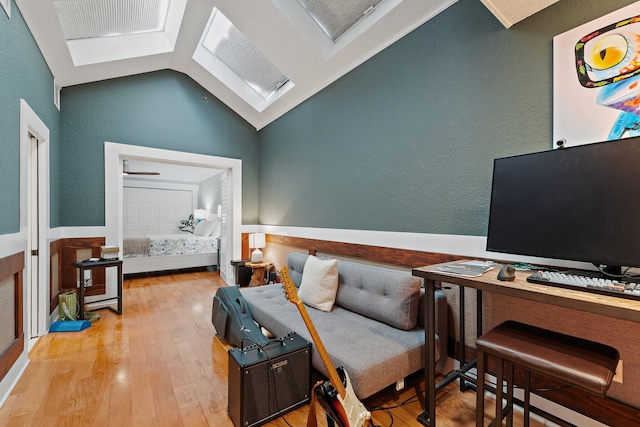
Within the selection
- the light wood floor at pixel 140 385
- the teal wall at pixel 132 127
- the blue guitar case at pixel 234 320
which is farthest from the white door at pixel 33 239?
the blue guitar case at pixel 234 320

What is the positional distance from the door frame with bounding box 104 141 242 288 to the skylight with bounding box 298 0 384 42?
8.14 ft

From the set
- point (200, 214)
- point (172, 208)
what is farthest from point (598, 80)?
point (172, 208)

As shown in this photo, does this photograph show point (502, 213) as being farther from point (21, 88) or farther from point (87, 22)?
point (87, 22)

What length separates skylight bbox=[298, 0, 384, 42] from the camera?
7.98ft

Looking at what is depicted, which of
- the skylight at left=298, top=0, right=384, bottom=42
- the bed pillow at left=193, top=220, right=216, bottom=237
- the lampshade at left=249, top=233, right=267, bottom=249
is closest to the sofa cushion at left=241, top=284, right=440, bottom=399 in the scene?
the lampshade at left=249, top=233, right=267, bottom=249

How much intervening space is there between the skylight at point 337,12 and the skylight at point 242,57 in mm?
968

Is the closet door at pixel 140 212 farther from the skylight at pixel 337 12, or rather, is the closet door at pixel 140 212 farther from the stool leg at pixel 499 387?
the stool leg at pixel 499 387

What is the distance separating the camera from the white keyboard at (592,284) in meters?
0.99

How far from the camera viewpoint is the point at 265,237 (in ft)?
14.6

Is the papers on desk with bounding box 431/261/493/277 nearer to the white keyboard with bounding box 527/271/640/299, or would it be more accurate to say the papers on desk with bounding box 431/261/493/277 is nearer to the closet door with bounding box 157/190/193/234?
the white keyboard with bounding box 527/271/640/299

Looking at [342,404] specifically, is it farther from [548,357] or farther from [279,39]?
[279,39]

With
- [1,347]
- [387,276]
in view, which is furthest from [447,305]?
[1,347]

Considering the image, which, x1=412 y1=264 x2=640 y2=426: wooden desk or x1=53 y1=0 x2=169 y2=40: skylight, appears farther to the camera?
x1=53 y1=0 x2=169 y2=40: skylight

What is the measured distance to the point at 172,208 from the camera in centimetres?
841
